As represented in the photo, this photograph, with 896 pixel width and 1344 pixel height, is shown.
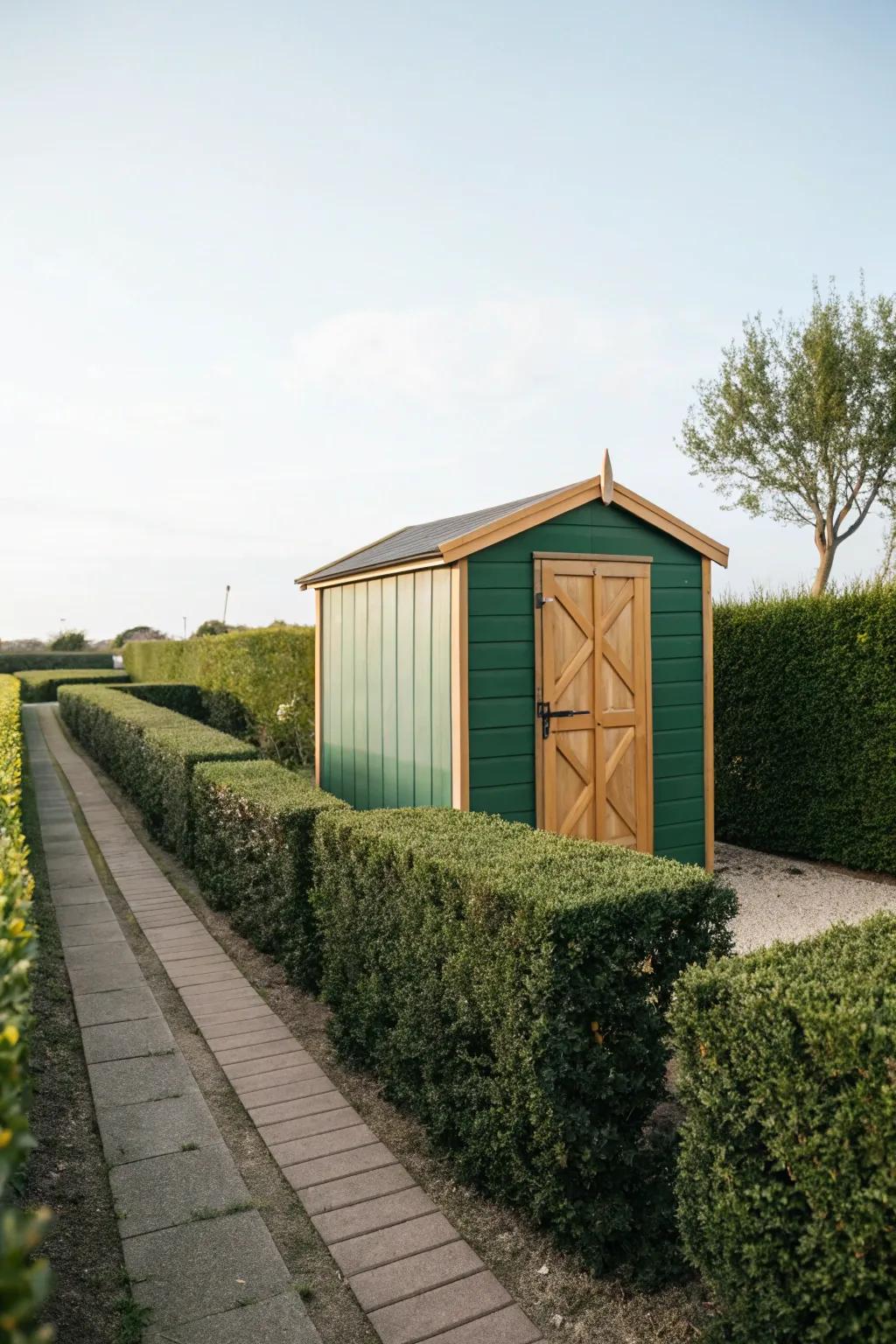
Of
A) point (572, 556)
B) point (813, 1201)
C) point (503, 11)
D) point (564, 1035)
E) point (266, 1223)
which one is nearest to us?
point (813, 1201)

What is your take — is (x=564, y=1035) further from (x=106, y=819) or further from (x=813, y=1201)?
(x=106, y=819)

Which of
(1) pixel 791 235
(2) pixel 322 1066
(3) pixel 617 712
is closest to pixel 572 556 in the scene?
(3) pixel 617 712

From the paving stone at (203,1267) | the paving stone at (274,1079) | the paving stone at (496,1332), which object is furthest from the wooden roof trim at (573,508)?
the paving stone at (496,1332)

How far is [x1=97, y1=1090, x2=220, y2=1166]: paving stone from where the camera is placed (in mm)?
3504

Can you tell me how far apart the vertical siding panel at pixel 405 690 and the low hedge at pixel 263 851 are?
1090 millimetres

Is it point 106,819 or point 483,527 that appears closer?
point 483,527

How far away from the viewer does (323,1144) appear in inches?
140

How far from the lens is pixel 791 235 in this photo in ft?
45.4

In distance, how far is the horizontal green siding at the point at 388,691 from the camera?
690 cm

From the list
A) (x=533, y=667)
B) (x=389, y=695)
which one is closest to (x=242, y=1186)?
(x=533, y=667)

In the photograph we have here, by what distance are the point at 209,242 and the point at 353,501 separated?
642 centimetres

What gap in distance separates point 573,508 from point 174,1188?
18.0 feet

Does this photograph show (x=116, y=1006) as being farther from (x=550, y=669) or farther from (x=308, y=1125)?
(x=550, y=669)

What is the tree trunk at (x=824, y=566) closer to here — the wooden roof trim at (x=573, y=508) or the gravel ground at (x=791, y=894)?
the gravel ground at (x=791, y=894)
